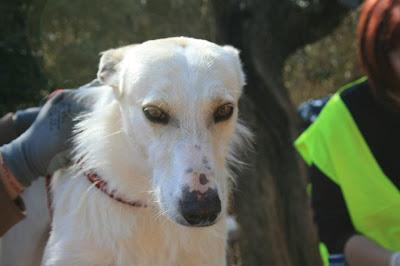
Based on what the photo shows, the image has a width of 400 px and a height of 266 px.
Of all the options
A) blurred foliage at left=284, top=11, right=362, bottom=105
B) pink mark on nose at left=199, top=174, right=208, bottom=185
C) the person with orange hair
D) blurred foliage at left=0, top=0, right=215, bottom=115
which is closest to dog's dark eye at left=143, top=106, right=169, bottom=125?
pink mark on nose at left=199, top=174, right=208, bottom=185

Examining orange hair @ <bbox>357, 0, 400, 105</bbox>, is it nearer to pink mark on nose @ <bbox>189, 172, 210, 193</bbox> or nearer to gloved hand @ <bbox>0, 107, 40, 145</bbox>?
pink mark on nose @ <bbox>189, 172, 210, 193</bbox>

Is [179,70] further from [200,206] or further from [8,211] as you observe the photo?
[8,211]

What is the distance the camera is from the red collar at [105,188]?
8.36 feet

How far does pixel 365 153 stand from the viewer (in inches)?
115

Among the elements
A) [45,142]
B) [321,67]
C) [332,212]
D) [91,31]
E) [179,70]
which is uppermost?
[91,31]

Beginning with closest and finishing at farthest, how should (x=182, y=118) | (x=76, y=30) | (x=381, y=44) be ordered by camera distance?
(x=182, y=118) → (x=381, y=44) → (x=76, y=30)

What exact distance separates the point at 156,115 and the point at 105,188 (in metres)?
0.42

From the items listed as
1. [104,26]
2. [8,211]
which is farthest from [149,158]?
[104,26]

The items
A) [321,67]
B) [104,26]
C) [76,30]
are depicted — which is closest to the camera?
[76,30]

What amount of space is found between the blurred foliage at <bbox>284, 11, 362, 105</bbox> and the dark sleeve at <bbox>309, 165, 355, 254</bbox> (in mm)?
6745

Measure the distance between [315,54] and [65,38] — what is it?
207 inches

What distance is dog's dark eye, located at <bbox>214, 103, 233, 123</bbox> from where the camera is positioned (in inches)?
92.0

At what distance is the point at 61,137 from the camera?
105 inches

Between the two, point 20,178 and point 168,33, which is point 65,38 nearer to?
point 168,33
